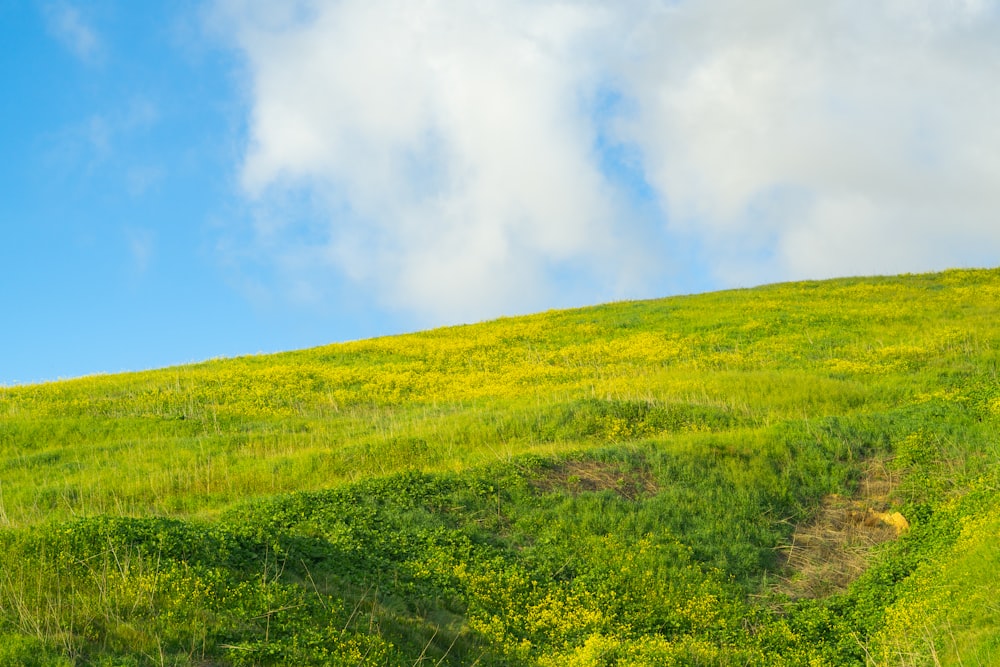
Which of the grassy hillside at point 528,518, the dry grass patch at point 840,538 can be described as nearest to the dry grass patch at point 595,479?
the grassy hillside at point 528,518

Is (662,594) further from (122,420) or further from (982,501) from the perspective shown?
(122,420)

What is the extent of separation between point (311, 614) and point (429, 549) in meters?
4.40

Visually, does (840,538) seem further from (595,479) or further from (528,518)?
(528,518)

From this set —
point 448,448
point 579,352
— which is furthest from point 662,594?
point 579,352

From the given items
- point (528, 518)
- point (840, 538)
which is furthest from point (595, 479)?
point (840, 538)

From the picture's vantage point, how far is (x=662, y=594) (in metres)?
14.9

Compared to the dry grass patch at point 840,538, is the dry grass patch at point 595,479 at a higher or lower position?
higher

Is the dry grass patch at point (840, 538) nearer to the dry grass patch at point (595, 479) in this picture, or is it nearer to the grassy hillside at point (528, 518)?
the grassy hillside at point (528, 518)

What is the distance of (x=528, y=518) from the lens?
662 inches

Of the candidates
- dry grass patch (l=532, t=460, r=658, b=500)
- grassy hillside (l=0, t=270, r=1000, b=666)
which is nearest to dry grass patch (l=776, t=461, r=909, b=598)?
grassy hillside (l=0, t=270, r=1000, b=666)

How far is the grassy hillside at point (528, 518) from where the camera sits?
10695 millimetres

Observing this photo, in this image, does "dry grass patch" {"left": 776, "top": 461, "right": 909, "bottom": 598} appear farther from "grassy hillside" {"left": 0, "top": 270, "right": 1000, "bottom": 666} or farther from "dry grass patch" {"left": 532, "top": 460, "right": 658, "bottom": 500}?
"dry grass patch" {"left": 532, "top": 460, "right": 658, "bottom": 500}

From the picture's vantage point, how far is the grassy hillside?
1070cm

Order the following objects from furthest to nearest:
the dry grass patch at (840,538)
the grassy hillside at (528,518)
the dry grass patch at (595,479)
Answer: the dry grass patch at (595,479), the dry grass patch at (840,538), the grassy hillside at (528,518)
